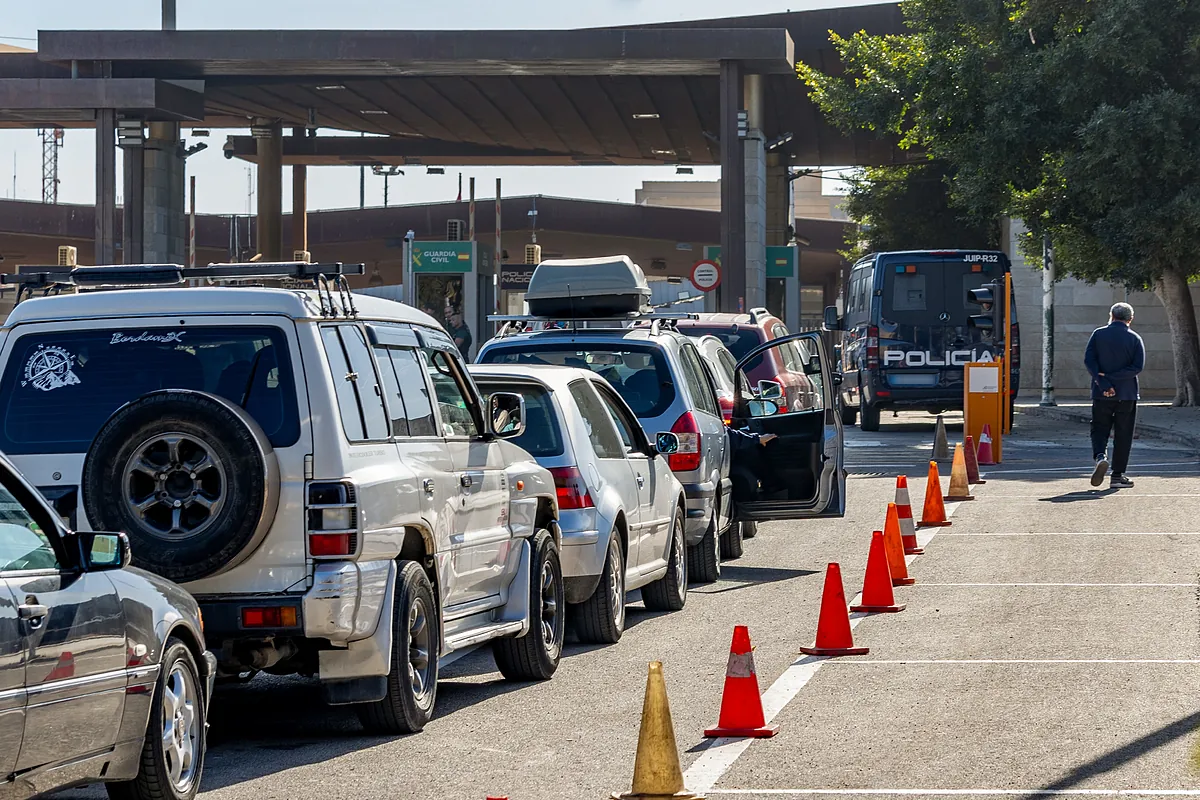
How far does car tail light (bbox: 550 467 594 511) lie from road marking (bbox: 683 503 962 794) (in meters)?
1.52

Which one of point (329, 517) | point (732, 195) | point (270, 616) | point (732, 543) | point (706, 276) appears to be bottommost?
point (732, 543)

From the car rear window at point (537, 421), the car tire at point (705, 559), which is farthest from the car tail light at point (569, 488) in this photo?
the car tire at point (705, 559)

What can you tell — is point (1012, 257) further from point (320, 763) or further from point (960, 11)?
point (320, 763)

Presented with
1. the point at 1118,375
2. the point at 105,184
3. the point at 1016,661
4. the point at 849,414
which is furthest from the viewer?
the point at 105,184

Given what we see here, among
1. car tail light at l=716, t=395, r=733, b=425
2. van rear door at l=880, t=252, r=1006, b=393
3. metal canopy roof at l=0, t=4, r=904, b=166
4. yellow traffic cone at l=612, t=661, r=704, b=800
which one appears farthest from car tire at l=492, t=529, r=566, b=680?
metal canopy roof at l=0, t=4, r=904, b=166

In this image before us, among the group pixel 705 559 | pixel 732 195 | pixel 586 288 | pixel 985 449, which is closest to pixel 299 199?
pixel 732 195

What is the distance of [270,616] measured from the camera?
725 centimetres

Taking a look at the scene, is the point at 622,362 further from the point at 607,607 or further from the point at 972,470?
the point at 972,470

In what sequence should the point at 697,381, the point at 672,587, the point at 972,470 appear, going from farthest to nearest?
the point at 972,470
the point at 697,381
the point at 672,587

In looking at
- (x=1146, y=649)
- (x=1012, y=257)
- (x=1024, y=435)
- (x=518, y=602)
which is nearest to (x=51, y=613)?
(x=518, y=602)

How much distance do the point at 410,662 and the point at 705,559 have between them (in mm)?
5756

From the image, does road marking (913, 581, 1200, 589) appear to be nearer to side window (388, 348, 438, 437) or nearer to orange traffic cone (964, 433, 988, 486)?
side window (388, 348, 438, 437)

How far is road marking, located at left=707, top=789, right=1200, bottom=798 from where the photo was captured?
6.57 m

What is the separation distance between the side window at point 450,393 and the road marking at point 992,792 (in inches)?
108
